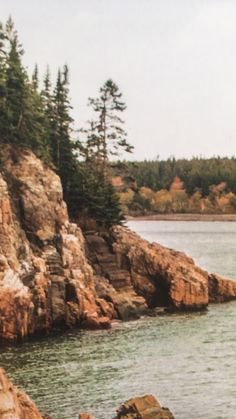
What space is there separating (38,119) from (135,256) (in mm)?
15103

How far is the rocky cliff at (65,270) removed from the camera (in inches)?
1820

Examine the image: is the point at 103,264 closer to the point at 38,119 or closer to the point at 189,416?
the point at 38,119

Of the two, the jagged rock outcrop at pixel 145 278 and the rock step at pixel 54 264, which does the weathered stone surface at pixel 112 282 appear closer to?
the jagged rock outcrop at pixel 145 278

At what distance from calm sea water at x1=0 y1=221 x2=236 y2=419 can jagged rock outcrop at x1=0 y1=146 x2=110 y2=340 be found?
5.91 feet

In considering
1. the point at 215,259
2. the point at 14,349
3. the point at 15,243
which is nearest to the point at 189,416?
the point at 14,349

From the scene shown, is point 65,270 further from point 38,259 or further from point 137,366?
point 137,366

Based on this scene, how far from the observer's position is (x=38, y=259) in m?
49.6

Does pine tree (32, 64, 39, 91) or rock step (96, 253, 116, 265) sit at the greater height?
pine tree (32, 64, 39, 91)

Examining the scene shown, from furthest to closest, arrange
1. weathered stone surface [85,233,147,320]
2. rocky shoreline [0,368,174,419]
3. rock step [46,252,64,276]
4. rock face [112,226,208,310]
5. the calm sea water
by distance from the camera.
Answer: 1. rock face [112,226,208,310]
2. weathered stone surface [85,233,147,320]
3. rock step [46,252,64,276]
4. the calm sea water
5. rocky shoreline [0,368,174,419]

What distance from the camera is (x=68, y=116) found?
68.2m

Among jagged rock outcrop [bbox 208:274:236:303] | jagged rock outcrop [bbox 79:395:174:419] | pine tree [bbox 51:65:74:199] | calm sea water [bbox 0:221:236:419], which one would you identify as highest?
pine tree [bbox 51:65:74:199]

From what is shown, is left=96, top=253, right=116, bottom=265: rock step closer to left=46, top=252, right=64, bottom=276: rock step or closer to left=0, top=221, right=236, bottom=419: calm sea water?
left=46, top=252, right=64, bottom=276: rock step

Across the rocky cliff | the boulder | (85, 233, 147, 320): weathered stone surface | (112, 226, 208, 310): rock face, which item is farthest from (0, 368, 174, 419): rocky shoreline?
(112, 226, 208, 310): rock face

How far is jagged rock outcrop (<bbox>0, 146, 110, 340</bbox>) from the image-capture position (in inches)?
1766
